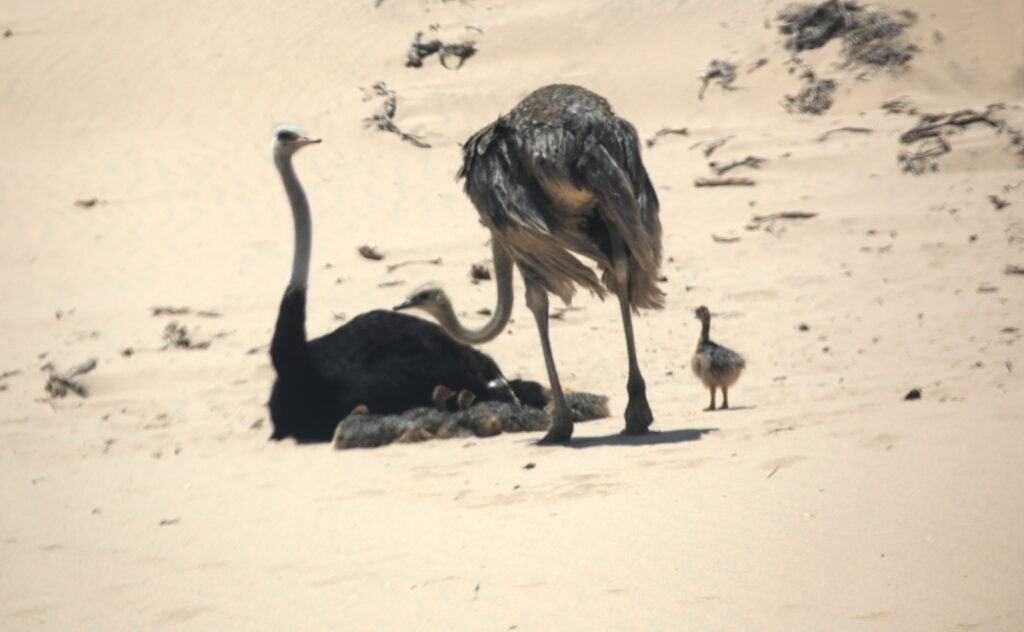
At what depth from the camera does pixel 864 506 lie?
4324 millimetres

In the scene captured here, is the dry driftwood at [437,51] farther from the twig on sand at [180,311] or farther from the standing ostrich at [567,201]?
the standing ostrich at [567,201]

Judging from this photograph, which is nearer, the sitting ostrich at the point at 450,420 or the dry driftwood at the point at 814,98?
the sitting ostrich at the point at 450,420

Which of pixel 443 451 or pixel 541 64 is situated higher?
pixel 541 64

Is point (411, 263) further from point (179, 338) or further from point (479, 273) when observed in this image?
point (179, 338)

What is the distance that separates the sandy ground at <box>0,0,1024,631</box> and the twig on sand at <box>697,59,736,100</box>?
0.19m

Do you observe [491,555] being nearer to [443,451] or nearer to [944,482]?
[944,482]

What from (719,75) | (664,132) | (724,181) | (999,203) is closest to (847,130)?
(724,181)

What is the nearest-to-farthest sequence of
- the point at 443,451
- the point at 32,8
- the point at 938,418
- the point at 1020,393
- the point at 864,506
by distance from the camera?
the point at 864,506 → the point at 938,418 → the point at 1020,393 → the point at 443,451 → the point at 32,8

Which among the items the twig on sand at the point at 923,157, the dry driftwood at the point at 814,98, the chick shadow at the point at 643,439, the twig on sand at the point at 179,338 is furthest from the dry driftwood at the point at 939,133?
the twig on sand at the point at 179,338

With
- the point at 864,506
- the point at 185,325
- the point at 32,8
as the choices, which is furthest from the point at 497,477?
the point at 32,8

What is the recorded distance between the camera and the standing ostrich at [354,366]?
777 cm

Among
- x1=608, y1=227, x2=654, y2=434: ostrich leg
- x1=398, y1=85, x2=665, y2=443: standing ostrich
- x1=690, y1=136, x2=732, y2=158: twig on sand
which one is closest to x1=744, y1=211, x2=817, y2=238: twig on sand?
x1=690, y1=136, x2=732, y2=158: twig on sand

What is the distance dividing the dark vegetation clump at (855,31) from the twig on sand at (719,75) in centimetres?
100

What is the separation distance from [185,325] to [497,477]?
5554mm
